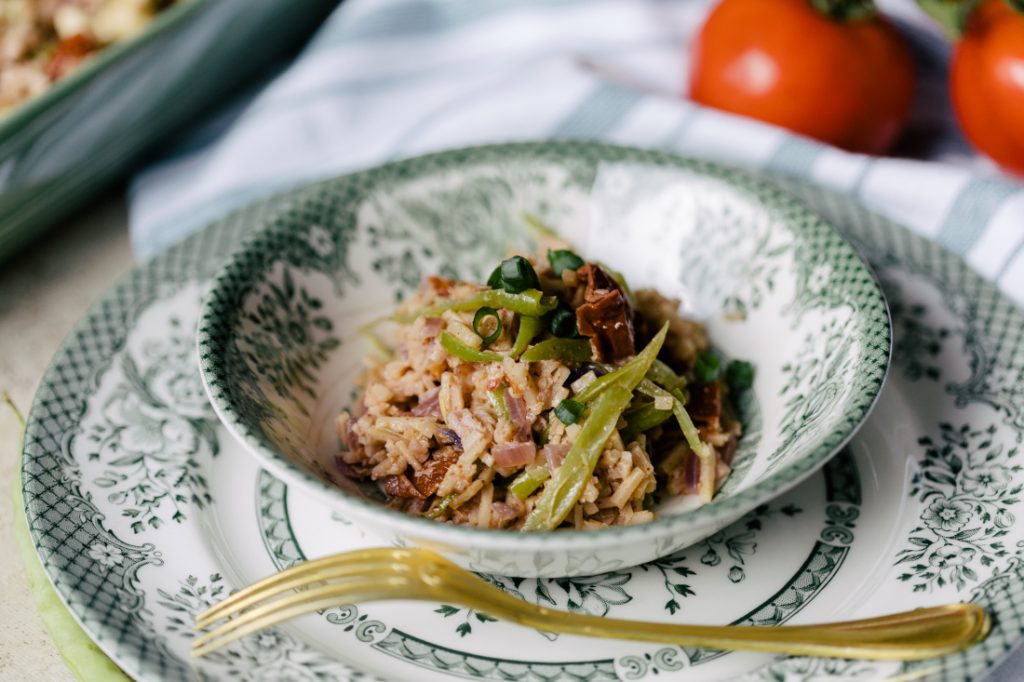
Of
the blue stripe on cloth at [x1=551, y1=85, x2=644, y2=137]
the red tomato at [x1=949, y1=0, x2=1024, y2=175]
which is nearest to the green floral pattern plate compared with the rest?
the red tomato at [x1=949, y1=0, x2=1024, y2=175]

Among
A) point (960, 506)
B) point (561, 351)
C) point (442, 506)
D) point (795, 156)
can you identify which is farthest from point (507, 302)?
point (795, 156)

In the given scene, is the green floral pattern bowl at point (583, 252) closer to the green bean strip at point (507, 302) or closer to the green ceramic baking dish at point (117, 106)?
the green bean strip at point (507, 302)

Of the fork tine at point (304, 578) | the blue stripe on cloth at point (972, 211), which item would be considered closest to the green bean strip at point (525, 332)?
the fork tine at point (304, 578)

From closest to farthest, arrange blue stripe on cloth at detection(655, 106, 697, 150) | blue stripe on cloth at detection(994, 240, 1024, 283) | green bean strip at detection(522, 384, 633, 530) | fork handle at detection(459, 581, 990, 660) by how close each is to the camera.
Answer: fork handle at detection(459, 581, 990, 660)
green bean strip at detection(522, 384, 633, 530)
blue stripe on cloth at detection(994, 240, 1024, 283)
blue stripe on cloth at detection(655, 106, 697, 150)

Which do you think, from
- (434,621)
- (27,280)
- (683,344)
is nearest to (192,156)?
(27,280)

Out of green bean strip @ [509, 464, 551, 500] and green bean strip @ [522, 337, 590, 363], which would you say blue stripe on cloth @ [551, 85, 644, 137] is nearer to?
green bean strip @ [522, 337, 590, 363]

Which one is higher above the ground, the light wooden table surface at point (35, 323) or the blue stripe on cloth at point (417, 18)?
the blue stripe on cloth at point (417, 18)

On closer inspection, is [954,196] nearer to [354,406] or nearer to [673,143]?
[673,143]
